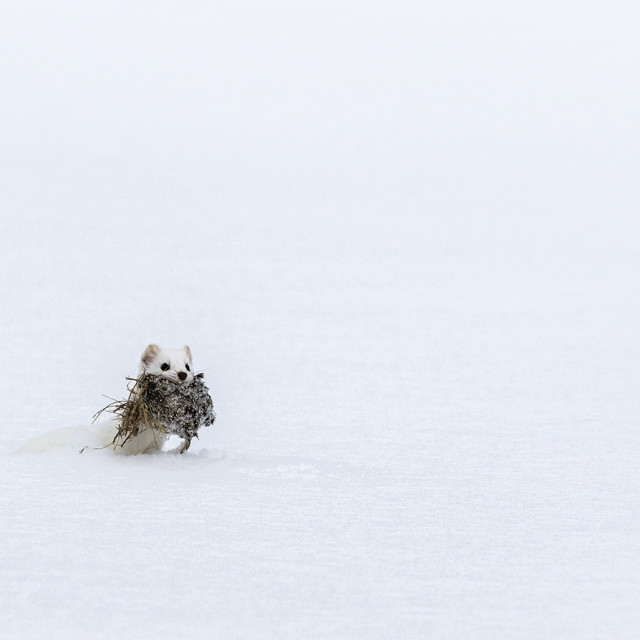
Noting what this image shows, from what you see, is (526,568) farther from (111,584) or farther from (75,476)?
(75,476)

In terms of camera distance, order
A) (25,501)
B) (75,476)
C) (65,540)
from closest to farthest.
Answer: (65,540)
(25,501)
(75,476)

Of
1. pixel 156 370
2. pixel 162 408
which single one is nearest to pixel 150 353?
pixel 156 370

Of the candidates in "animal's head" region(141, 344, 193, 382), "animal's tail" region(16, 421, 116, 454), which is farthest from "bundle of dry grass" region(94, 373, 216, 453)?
"animal's tail" region(16, 421, 116, 454)

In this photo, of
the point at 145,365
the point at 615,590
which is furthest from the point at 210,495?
the point at 615,590

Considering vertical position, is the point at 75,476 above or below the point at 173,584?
above

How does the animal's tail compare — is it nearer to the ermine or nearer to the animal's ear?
the ermine

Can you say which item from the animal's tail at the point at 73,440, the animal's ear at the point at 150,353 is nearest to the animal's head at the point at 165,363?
the animal's ear at the point at 150,353
